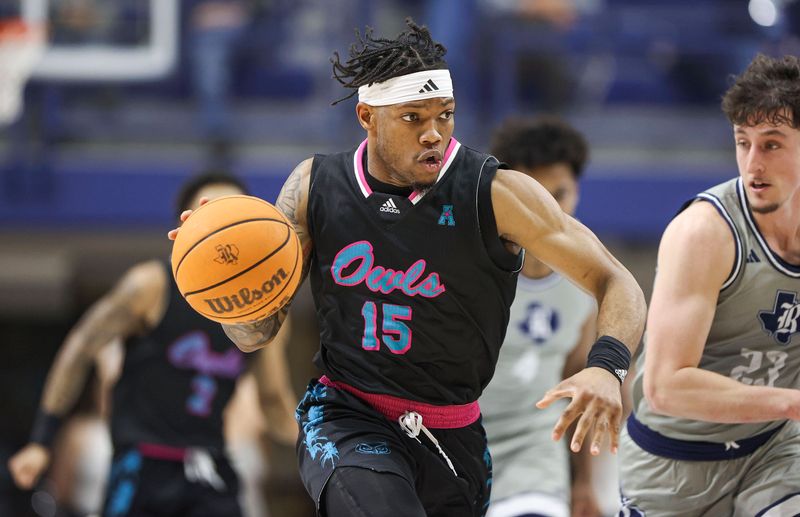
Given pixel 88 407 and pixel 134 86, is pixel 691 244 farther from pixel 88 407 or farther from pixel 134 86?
pixel 134 86

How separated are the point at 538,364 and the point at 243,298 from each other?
78.7 inches

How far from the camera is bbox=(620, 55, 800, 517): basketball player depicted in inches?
149

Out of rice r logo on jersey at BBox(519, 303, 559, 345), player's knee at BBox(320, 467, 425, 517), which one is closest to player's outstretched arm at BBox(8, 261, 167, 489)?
rice r logo on jersey at BBox(519, 303, 559, 345)

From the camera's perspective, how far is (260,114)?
11984mm

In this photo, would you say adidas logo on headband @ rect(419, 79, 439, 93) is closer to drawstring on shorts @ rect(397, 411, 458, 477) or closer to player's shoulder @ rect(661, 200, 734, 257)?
player's shoulder @ rect(661, 200, 734, 257)

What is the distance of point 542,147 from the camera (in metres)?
5.55

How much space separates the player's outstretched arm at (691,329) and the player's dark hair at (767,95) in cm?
35

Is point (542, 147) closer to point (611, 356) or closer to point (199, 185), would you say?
point (199, 185)

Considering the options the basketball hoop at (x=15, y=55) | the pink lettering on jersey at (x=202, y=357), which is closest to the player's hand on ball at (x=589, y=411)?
the pink lettering on jersey at (x=202, y=357)

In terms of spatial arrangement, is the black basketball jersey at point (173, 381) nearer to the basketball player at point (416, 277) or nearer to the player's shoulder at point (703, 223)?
the basketball player at point (416, 277)

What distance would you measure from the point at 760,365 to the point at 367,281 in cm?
139

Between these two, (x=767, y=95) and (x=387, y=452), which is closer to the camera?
(x=387, y=452)

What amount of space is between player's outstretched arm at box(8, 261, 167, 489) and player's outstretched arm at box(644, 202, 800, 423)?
8.96 feet

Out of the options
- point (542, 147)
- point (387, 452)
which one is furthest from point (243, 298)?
point (542, 147)
